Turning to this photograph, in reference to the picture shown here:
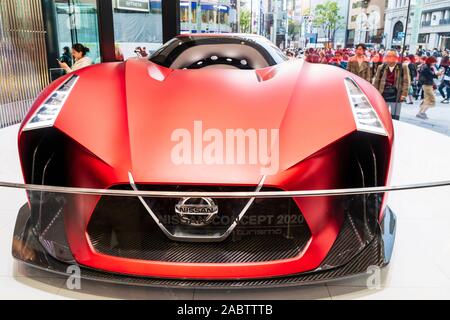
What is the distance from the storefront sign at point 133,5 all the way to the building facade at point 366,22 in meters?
2.94

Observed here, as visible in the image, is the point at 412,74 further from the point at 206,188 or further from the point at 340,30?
the point at 206,188

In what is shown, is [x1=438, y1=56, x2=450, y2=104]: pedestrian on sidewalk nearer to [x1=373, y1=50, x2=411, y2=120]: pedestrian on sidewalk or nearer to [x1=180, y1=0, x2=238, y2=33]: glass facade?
[x1=373, y1=50, x2=411, y2=120]: pedestrian on sidewalk

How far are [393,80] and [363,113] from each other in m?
4.50

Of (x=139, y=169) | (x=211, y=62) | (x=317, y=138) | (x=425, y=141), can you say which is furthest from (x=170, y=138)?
(x=425, y=141)

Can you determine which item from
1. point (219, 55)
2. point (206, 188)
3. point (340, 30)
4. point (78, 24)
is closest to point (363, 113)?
point (206, 188)

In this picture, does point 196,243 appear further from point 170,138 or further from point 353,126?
point 353,126

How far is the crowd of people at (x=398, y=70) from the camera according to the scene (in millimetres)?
4902

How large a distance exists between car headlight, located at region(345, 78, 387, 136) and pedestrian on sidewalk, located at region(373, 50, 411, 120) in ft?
13.6

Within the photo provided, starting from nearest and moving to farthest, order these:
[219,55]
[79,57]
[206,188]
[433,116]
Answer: [206,188]
[219,55]
[79,57]
[433,116]

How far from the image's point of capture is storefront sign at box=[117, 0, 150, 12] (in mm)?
5664

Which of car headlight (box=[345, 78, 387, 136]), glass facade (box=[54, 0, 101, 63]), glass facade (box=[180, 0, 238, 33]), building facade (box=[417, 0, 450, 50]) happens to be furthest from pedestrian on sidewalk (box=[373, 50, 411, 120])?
car headlight (box=[345, 78, 387, 136])

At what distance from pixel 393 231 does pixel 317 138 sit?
1.73ft

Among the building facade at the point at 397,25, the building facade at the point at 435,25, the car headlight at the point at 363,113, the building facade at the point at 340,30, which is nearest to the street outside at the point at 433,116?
the building facade at the point at 435,25

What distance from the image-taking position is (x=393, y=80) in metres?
5.36
